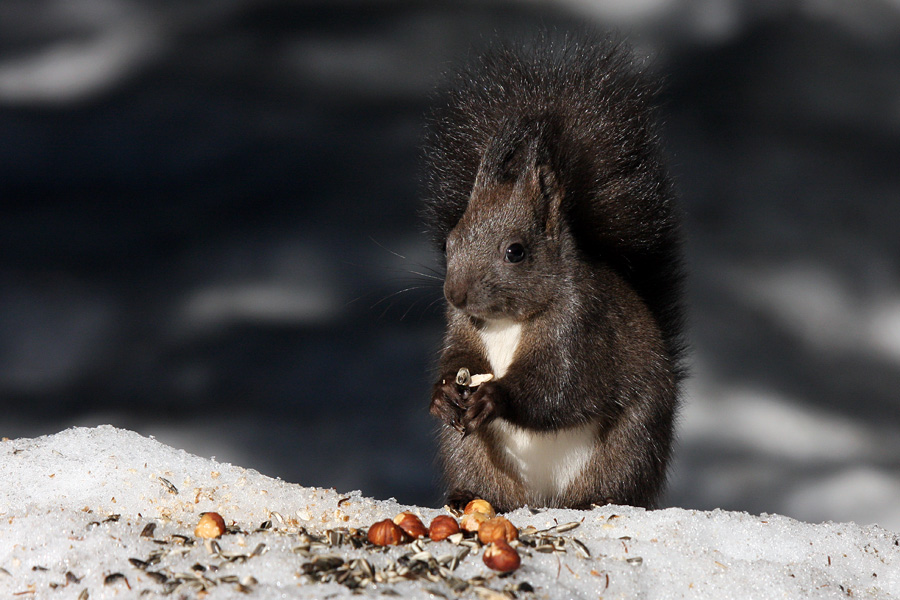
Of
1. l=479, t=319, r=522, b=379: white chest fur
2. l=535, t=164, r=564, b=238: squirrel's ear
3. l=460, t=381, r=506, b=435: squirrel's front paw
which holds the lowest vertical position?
l=460, t=381, r=506, b=435: squirrel's front paw

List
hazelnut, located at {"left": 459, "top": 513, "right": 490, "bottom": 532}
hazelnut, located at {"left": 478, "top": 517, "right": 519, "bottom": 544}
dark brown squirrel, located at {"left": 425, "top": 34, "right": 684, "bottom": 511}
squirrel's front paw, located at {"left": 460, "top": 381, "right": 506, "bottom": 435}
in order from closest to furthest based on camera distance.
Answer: hazelnut, located at {"left": 478, "top": 517, "right": 519, "bottom": 544}, hazelnut, located at {"left": 459, "top": 513, "right": 490, "bottom": 532}, squirrel's front paw, located at {"left": 460, "top": 381, "right": 506, "bottom": 435}, dark brown squirrel, located at {"left": 425, "top": 34, "right": 684, "bottom": 511}

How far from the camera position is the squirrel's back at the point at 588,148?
94.1 inches

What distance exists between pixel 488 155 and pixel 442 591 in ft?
3.84

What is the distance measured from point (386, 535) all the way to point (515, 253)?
0.80 metres

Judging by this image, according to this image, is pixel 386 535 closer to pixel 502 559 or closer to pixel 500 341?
pixel 502 559

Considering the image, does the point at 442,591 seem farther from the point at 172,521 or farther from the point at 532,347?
the point at 532,347

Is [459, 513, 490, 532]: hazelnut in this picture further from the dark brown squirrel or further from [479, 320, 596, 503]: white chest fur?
[479, 320, 596, 503]: white chest fur

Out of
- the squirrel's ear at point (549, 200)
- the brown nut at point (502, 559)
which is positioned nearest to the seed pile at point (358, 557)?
the brown nut at point (502, 559)

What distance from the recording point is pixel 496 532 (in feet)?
5.55

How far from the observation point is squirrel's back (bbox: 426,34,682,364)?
94.1 inches

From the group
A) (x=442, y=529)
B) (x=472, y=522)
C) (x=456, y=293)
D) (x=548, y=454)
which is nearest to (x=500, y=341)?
(x=456, y=293)

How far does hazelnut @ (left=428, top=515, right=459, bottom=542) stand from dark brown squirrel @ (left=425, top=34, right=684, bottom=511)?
0.32 meters

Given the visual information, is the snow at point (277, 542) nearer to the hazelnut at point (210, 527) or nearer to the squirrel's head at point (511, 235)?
the hazelnut at point (210, 527)

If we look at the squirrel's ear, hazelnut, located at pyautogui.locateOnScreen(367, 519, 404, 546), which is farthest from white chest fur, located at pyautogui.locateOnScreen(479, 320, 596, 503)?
hazelnut, located at pyautogui.locateOnScreen(367, 519, 404, 546)
